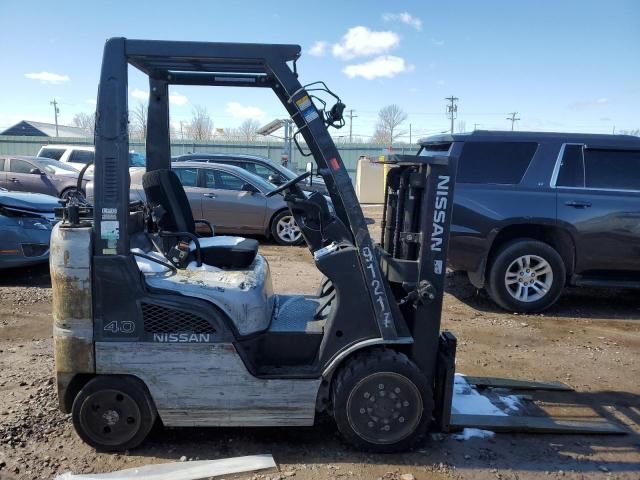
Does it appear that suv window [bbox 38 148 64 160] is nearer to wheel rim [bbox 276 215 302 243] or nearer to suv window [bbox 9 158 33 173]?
suv window [bbox 9 158 33 173]

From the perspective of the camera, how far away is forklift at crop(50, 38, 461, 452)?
307cm

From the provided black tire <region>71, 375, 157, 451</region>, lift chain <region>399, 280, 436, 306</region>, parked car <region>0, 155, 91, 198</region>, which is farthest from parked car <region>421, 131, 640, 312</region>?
parked car <region>0, 155, 91, 198</region>

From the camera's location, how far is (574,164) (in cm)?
650

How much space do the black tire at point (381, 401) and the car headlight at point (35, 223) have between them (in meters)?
5.79

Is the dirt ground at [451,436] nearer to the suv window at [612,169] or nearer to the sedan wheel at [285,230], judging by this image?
the suv window at [612,169]

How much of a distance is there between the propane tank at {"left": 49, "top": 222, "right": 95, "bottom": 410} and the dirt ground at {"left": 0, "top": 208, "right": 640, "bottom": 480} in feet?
2.11

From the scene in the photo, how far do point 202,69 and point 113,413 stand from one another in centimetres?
230

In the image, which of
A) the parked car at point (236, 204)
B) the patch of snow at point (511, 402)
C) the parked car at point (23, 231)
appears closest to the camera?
the patch of snow at point (511, 402)

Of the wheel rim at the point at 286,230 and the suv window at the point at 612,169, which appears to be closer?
the suv window at the point at 612,169

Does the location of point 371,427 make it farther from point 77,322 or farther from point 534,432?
point 77,322

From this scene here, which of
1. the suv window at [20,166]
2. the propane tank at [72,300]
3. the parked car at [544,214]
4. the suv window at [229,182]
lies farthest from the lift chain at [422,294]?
the suv window at [20,166]

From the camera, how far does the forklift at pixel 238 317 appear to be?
307cm

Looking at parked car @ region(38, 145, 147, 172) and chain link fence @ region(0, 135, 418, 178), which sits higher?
chain link fence @ region(0, 135, 418, 178)

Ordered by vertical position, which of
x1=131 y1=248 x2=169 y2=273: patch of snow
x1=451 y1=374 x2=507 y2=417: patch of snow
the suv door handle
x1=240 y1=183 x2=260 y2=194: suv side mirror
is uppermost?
the suv door handle
